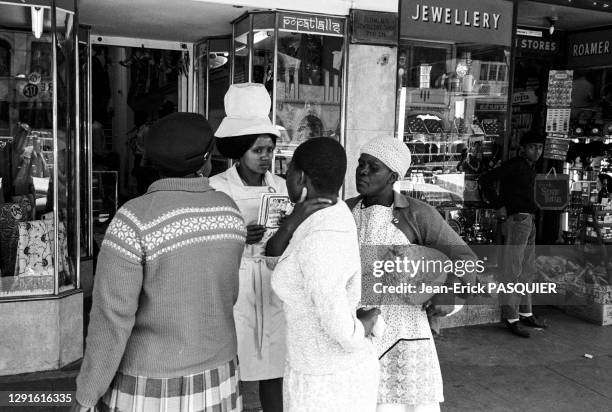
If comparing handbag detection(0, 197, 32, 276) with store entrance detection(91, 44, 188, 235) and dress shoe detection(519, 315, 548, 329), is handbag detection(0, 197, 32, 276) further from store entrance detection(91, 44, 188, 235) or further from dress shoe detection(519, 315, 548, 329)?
dress shoe detection(519, 315, 548, 329)

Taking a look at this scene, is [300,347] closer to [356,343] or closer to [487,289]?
[356,343]

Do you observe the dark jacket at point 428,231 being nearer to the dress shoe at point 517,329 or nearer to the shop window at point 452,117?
the shop window at point 452,117

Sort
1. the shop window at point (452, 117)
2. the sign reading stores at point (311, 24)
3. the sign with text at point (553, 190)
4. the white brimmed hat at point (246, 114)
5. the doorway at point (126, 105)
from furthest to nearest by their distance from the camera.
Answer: the sign with text at point (553, 190), the doorway at point (126, 105), the shop window at point (452, 117), the sign reading stores at point (311, 24), the white brimmed hat at point (246, 114)

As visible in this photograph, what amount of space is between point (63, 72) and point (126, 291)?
11.2ft

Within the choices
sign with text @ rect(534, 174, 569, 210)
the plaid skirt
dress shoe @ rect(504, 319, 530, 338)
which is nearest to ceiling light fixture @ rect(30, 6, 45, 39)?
the plaid skirt

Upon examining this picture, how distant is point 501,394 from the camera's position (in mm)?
4703

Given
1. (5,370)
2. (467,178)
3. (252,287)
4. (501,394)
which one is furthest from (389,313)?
(467,178)

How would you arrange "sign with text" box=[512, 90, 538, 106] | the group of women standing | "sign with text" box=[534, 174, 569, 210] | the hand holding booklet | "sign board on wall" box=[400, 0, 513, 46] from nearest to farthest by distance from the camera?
the group of women standing, the hand holding booklet, "sign board on wall" box=[400, 0, 513, 46], "sign with text" box=[534, 174, 569, 210], "sign with text" box=[512, 90, 538, 106]

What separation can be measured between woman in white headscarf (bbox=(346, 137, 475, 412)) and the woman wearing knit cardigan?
2.94 feet

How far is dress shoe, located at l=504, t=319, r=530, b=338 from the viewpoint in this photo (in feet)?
20.2

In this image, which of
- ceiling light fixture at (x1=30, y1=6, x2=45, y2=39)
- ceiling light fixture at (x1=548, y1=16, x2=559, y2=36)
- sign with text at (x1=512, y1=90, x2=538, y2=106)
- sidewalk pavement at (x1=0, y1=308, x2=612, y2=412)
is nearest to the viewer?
sidewalk pavement at (x1=0, y1=308, x2=612, y2=412)

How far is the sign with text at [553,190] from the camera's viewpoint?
7.88 m

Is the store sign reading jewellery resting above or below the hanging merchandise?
above

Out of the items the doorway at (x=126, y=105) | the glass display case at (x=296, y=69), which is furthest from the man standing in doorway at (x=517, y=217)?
the doorway at (x=126, y=105)
